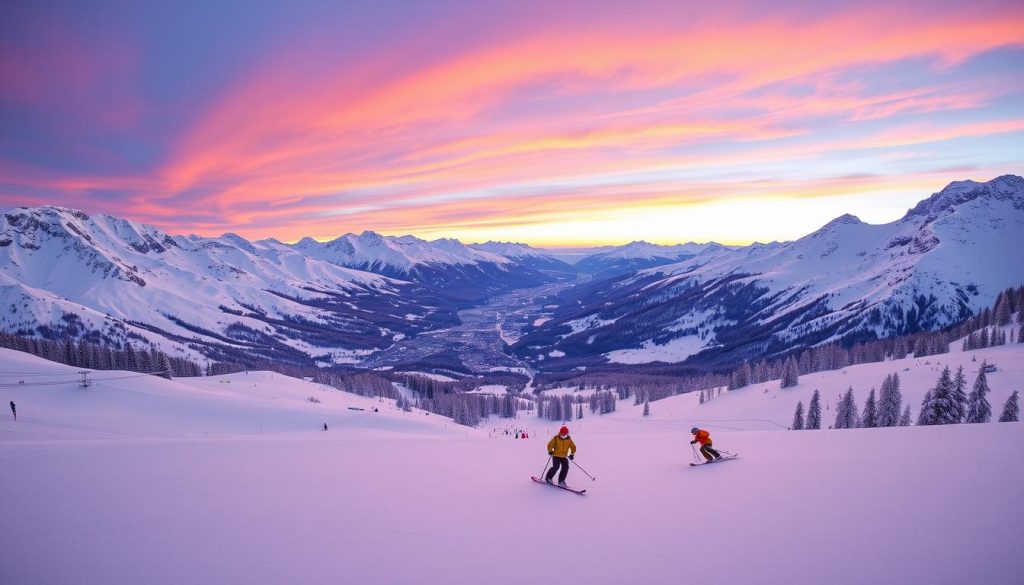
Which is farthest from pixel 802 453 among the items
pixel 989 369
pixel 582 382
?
pixel 582 382

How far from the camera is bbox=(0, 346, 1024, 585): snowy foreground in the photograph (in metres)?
8.88

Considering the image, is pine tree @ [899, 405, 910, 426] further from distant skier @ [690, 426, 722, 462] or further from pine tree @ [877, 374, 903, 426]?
distant skier @ [690, 426, 722, 462]

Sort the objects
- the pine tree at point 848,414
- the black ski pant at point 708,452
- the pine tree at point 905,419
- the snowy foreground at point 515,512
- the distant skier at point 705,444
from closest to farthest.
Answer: the snowy foreground at point 515,512, the distant skier at point 705,444, the black ski pant at point 708,452, the pine tree at point 905,419, the pine tree at point 848,414

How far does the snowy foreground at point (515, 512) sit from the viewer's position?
29.1 feet

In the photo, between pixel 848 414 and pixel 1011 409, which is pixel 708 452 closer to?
pixel 1011 409

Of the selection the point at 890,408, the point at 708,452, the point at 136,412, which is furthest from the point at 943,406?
the point at 136,412

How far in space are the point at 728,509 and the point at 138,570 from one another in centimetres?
1312

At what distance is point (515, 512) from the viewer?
39.6 ft

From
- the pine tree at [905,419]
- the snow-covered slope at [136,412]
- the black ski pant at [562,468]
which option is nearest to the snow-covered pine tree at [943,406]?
the pine tree at [905,419]

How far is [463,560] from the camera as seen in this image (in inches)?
373

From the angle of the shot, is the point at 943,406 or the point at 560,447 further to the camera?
the point at 943,406

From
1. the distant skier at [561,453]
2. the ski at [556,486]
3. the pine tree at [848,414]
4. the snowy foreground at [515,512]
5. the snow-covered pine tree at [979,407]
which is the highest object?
the distant skier at [561,453]

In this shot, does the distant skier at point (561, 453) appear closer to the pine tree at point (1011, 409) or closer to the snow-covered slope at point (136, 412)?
the snow-covered slope at point (136, 412)

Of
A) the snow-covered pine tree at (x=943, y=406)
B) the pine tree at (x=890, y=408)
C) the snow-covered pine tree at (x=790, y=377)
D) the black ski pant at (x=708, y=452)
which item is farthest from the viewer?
the snow-covered pine tree at (x=790, y=377)
